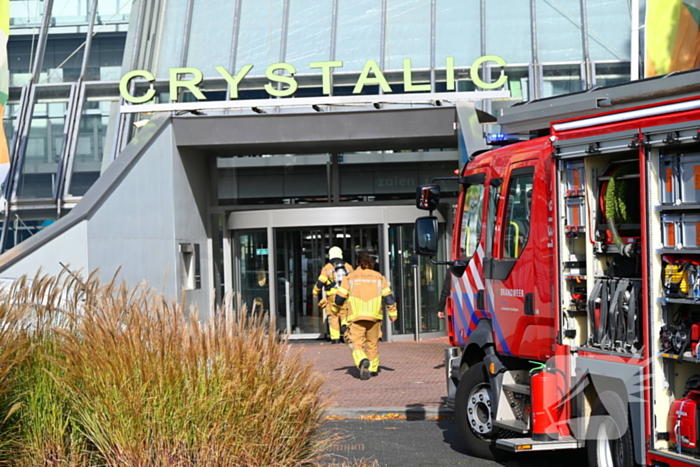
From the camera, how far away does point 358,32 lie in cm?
2389

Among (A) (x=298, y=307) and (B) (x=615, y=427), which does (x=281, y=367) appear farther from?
(A) (x=298, y=307)

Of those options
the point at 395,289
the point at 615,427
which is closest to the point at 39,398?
the point at 615,427

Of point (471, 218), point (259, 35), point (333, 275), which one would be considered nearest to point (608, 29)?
point (259, 35)

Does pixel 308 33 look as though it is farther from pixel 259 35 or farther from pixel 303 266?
pixel 303 266

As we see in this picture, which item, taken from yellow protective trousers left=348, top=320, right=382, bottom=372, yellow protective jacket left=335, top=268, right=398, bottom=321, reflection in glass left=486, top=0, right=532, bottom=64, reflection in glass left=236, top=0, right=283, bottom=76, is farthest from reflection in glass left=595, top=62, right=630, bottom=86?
yellow protective trousers left=348, top=320, right=382, bottom=372

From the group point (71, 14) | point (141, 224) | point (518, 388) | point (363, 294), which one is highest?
point (71, 14)

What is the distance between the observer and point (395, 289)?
20297 mm

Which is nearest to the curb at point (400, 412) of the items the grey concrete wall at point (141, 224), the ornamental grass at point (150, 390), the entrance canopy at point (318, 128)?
the ornamental grass at point (150, 390)

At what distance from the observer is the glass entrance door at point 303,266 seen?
2038cm

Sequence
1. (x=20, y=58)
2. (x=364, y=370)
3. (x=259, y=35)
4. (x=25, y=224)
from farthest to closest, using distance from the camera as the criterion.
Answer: (x=20, y=58)
(x=259, y=35)
(x=25, y=224)
(x=364, y=370)

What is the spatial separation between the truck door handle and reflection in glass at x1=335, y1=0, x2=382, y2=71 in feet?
52.6

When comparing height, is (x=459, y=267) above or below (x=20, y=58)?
below

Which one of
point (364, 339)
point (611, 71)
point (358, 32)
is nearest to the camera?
point (364, 339)

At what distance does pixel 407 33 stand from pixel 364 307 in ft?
39.1
